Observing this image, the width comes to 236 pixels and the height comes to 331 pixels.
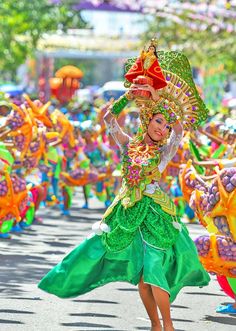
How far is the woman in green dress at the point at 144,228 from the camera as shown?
9.35 meters

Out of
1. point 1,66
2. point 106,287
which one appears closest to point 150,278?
point 106,287

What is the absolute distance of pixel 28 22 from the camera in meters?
32.1

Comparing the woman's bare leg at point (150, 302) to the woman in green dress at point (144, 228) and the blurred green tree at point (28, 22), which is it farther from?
the blurred green tree at point (28, 22)

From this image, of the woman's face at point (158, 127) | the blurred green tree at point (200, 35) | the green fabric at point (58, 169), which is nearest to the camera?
the woman's face at point (158, 127)

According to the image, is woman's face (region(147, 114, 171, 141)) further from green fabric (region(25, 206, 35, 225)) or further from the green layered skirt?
green fabric (region(25, 206, 35, 225))

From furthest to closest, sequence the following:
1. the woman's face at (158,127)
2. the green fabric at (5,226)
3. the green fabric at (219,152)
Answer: the green fabric at (219,152), the green fabric at (5,226), the woman's face at (158,127)

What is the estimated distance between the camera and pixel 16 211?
14719 millimetres

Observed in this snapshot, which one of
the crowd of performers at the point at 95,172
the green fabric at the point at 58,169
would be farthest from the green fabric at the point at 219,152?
the green fabric at the point at 58,169

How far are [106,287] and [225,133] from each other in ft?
13.1

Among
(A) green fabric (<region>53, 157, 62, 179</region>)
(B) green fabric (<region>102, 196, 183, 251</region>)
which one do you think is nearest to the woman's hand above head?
(B) green fabric (<region>102, 196, 183, 251</region>)

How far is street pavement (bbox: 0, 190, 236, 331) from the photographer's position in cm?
1010

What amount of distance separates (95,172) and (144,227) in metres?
12.2

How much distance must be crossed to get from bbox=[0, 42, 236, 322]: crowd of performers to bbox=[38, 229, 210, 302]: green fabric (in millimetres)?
999

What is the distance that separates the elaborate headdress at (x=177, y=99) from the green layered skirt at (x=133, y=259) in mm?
633
